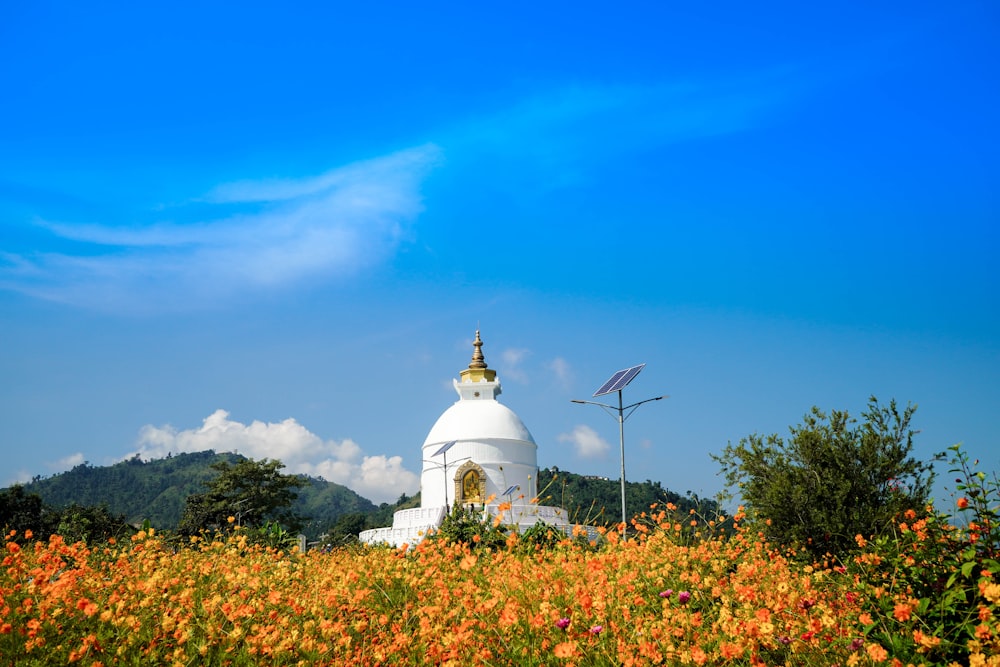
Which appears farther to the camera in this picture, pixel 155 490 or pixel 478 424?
pixel 155 490

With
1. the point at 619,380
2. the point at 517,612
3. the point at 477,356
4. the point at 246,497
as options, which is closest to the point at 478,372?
the point at 477,356

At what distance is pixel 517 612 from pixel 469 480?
37.2m

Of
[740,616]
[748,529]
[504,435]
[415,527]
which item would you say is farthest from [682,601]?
[504,435]

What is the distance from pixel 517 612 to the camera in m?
6.92

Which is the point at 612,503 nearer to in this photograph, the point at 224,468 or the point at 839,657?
the point at 224,468

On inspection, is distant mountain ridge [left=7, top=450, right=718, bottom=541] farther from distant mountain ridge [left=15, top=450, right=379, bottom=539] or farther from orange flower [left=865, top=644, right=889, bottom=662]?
orange flower [left=865, top=644, right=889, bottom=662]

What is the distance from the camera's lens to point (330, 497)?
159m

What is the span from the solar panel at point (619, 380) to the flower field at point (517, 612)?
11068 mm

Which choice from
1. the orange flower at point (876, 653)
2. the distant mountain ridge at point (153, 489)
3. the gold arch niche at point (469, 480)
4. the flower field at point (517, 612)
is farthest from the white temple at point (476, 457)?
the distant mountain ridge at point (153, 489)

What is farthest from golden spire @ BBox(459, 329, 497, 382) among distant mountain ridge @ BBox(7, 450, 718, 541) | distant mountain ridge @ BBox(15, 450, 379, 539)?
distant mountain ridge @ BBox(15, 450, 379, 539)

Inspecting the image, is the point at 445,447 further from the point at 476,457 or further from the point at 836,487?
the point at 836,487

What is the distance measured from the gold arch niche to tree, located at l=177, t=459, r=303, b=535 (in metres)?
11.4

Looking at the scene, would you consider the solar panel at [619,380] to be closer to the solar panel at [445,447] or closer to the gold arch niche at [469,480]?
the solar panel at [445,447]

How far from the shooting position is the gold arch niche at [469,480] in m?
43.3
